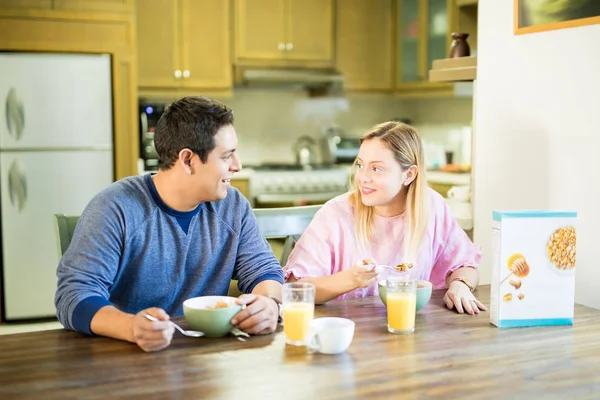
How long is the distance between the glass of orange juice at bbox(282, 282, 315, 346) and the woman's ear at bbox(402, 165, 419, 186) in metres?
0.65

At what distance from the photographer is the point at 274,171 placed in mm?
4973

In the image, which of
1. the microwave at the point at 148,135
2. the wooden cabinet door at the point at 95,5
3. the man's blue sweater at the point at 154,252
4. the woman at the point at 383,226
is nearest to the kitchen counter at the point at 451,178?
the microwave at the point at 148,135

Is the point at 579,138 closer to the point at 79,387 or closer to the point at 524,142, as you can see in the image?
the point at 524,142

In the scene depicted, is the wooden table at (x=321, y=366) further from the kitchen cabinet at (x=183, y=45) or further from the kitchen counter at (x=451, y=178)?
the kitchen cabinet at (x=183, y=45)

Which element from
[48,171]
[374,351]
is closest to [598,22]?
[374,351]

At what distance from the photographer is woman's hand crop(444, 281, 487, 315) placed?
1804mm

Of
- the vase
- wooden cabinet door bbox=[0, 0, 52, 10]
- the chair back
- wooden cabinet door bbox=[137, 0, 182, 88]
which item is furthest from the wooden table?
wooden cabinet door bbox=[137, 0, 182, 88]

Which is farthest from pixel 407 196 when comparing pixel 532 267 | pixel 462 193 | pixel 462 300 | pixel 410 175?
pixel 462 193

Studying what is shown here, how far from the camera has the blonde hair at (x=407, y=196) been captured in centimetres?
206

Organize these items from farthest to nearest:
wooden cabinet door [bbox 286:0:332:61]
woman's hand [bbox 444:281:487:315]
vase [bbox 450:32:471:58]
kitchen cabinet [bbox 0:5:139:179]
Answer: wooden cabinet door [bbox 286:0:332:61] < kitchen cabinet [bbox 0:5:139:179] < vase [bbox 450:32:471:58] < woman's hand [bbox 444:281:487:315]

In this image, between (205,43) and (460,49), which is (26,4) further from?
(460,49)

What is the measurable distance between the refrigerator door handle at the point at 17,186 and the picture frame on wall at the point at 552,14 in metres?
2.86

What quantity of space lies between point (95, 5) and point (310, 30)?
5.61ft

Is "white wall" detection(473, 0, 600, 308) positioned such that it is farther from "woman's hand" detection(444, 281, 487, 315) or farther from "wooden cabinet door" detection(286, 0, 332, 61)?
"wooden cabinet door" detection(286, 0, 332, 61)
